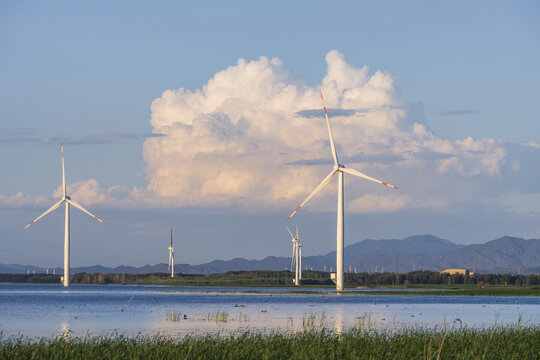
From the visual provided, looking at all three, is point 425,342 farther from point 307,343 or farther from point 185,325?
point 185,325

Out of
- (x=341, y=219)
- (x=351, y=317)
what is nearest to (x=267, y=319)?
(x=351, y=317)

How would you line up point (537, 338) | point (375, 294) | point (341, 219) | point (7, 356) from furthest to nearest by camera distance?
point (375, 294)
point (341, 219)
point (537, 338)
point (7, 356)

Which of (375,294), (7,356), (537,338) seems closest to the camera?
(7,356)

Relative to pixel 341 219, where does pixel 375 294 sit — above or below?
below

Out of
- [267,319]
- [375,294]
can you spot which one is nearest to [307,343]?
[267,319]

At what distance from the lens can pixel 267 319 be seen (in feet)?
244

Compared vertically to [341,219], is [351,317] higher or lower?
lower

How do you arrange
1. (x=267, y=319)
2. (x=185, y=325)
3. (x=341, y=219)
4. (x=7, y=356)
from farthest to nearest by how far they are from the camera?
(x=341, y=219) → (x=267, y=319) → (x=185, y=325) → (x=7, y=356)

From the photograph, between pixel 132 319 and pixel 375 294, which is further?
pixel 375 294

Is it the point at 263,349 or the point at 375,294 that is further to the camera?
the point at 375,294

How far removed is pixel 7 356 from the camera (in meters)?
35.3

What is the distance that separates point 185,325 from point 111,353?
96.8 ft

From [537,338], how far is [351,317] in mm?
35485

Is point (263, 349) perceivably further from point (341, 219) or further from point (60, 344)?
point (341, 219)
